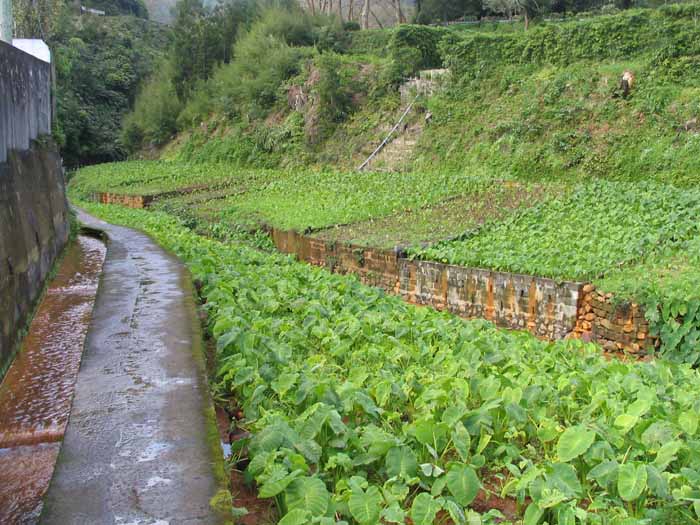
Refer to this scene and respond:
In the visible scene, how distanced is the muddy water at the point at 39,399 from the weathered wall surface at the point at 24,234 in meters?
0.20

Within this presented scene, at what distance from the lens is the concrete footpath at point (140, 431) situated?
2.82 metres

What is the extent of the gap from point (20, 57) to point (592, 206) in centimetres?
974

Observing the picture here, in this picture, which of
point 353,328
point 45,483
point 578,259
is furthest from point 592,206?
point 45,483

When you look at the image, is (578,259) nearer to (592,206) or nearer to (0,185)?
(592,206)

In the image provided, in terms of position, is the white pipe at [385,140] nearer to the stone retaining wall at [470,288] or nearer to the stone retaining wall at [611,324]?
the stone retaining wall at [470,288]

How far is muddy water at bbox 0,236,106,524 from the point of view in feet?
12.2

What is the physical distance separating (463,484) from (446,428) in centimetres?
52

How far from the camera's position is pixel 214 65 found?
3684 centimetres

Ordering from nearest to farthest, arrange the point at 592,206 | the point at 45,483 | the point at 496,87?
the point at 45,483, the point at 592,206, the point at 496,87

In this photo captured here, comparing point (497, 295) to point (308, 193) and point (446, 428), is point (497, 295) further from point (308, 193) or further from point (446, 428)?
point (308, 193)

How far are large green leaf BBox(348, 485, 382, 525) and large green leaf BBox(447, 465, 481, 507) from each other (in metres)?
0.36

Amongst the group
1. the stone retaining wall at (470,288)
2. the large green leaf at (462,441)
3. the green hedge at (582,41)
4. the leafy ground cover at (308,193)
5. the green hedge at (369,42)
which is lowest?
the stone retaining wall at (470,288)

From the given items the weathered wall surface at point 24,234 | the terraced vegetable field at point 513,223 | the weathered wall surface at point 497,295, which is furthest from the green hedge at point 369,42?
the weathered wall surface at point 24,234

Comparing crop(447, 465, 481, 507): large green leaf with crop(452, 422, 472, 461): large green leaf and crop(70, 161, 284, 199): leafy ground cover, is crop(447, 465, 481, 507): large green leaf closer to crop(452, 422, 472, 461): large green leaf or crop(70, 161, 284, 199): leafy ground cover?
crop(452, 422, 472, 461): large green leaf
